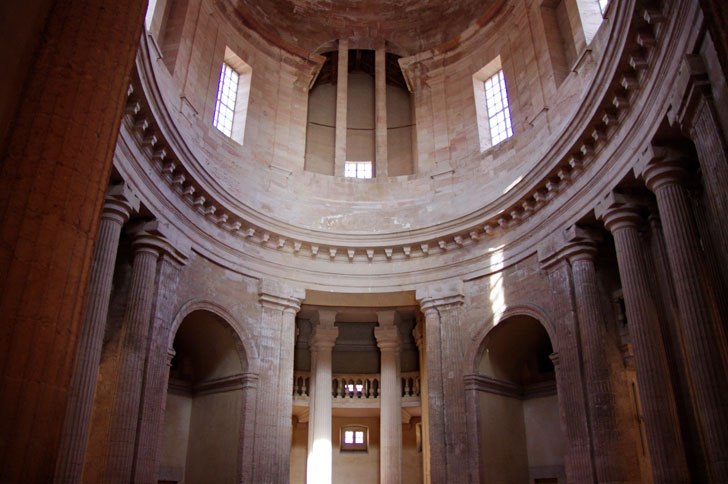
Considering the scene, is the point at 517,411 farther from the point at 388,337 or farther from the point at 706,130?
the point at 706,130

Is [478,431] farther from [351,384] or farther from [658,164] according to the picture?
[658,164]

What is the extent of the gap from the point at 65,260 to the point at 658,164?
9826mm

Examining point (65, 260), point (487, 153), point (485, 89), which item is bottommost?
point (65, 260)

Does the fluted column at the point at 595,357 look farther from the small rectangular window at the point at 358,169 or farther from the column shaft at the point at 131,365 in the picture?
the column shaft at the point at 131,365

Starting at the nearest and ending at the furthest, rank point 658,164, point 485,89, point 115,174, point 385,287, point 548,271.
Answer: point 658,164 < point 115,174 < point 548,271 < point 385,287 < point 485,89

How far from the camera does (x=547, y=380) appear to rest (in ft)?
54.4

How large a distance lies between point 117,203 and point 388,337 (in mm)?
10473

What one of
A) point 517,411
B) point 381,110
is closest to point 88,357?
point 517,411

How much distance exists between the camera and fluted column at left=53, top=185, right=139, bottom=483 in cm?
998

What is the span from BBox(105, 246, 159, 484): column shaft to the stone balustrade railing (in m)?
8.10

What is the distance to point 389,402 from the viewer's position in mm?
18719

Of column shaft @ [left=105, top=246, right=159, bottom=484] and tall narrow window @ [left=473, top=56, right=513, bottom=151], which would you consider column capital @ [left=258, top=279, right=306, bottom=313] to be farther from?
tall narrow window @ [left=473, top=56, right=513, bottom=151]

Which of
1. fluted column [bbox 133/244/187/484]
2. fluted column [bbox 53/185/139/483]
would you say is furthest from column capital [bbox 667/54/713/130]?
fluted column [bbox 133/244/187/484]

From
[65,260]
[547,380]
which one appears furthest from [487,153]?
[65,260]
